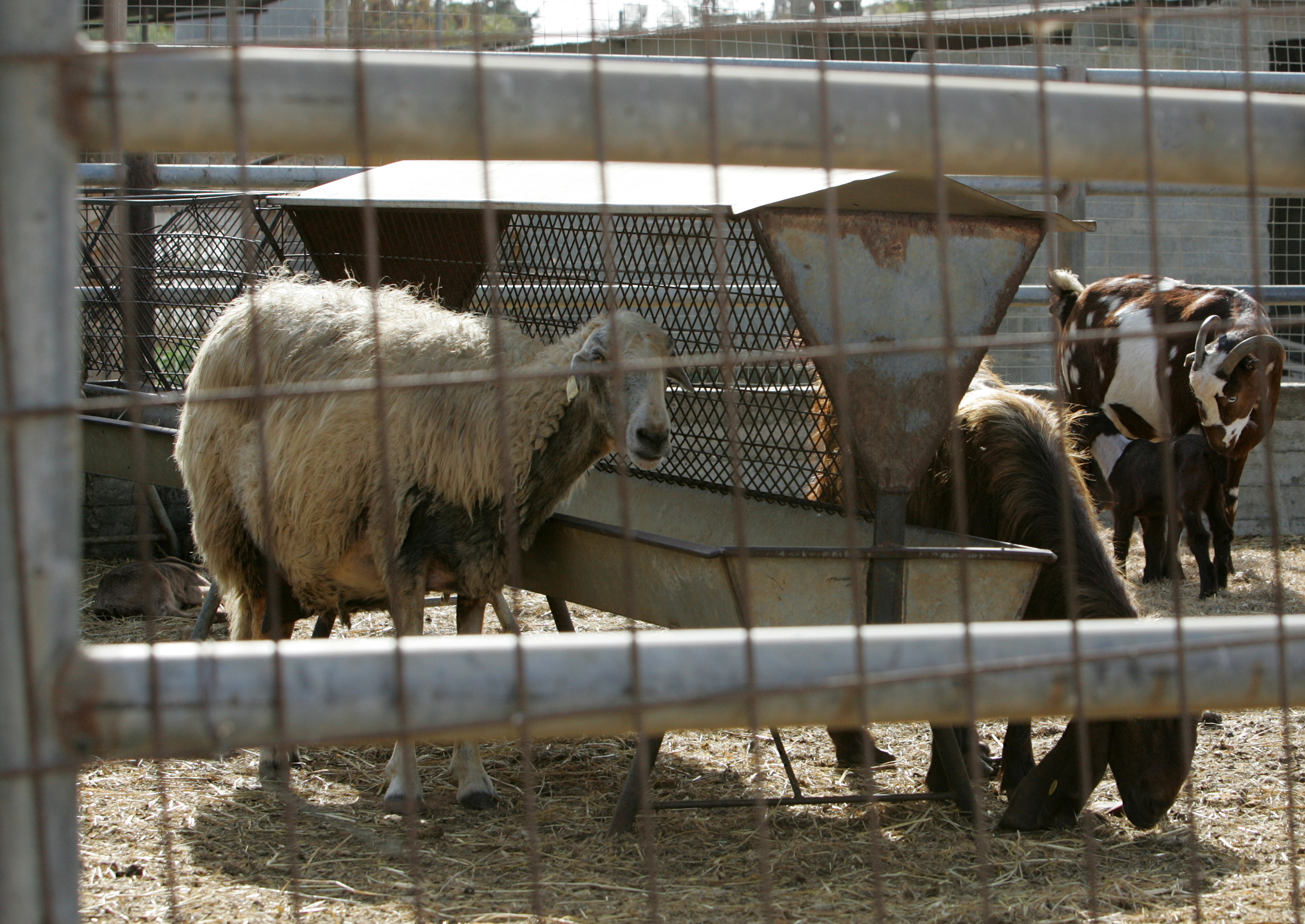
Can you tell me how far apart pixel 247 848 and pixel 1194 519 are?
17.8 feet

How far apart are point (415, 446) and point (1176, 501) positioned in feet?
15.5

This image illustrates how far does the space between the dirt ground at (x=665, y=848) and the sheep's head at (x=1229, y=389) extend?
7.17 ft

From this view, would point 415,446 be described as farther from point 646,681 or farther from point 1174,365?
point 1174,365

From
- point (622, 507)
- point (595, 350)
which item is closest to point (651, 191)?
point (595, 350)

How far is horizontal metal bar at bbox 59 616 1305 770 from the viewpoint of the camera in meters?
1.67

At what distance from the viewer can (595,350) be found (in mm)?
3812

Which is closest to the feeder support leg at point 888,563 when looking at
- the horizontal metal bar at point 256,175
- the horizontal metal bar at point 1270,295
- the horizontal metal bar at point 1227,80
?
the horizontal metal bar at point 1227,80

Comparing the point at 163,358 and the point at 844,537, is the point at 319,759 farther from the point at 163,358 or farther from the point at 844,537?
the point at 163,358

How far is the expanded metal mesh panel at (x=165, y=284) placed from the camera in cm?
600

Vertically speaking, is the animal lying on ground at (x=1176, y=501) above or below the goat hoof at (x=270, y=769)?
above

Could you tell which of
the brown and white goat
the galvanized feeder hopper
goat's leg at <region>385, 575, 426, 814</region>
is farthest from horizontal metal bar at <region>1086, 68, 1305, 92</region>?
goat's leg at <region>385, 575, 426, 814</region>

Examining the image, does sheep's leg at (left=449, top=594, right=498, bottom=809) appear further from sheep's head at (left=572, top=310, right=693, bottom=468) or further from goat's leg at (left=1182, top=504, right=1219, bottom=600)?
goat's leg at (left=1182, top=504, right=1219, bottom=600)

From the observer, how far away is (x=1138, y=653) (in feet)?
6.19

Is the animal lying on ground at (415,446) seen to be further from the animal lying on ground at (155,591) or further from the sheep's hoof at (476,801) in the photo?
the animal lying on ground at (155,591)
